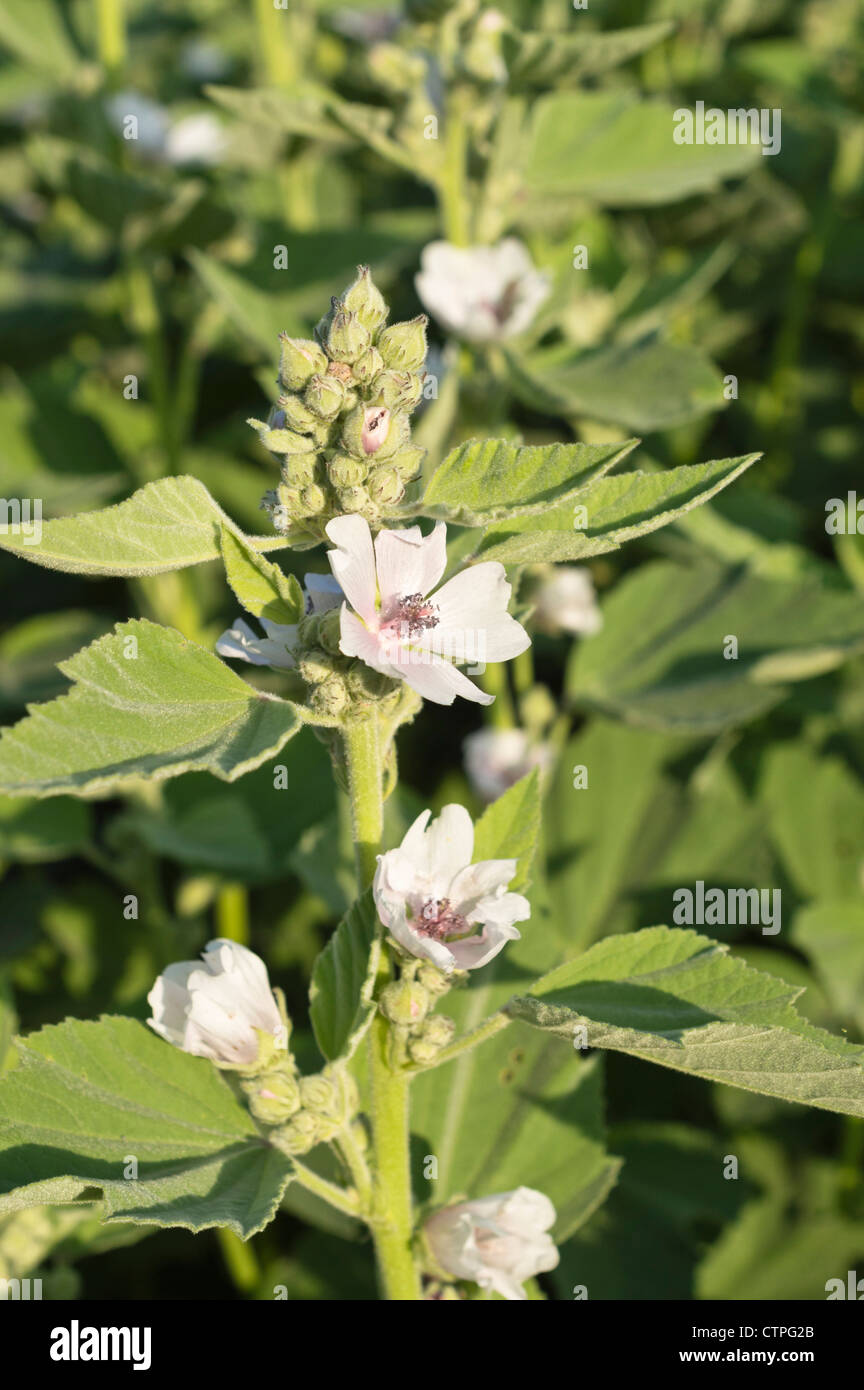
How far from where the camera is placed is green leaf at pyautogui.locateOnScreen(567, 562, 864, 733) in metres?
2.84

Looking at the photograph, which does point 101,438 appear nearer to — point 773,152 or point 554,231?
point 554,231

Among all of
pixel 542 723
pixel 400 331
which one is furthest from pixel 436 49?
→ pixel 400 331

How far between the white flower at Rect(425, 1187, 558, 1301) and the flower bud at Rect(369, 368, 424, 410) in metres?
1.02

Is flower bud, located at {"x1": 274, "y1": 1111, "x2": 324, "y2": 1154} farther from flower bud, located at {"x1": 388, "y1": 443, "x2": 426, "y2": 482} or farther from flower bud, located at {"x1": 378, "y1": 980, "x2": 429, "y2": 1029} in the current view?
flower bud, located at {"x1": 388, "y1": 443, "x2": 426, "y2": 482}

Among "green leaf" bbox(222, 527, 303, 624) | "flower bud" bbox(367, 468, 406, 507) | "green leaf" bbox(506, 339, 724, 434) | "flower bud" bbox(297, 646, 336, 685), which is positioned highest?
"green leaf" bbox(506, 339, 724, 434)

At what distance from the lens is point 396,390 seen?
1.44 meters

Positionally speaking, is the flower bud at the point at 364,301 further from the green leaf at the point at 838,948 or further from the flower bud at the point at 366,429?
the green leaf at the point at 838,948

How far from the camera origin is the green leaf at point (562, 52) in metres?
2.64

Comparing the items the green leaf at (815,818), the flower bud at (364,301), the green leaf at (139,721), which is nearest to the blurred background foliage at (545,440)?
the green leaf at (815,818)

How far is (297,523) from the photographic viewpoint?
58.7 inches

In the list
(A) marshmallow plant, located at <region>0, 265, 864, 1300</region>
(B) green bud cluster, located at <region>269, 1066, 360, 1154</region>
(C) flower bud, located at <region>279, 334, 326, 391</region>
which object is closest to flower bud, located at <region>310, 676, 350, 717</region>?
(A) marshmallow plant, located at <region>0, 265, 864, 1300</region>

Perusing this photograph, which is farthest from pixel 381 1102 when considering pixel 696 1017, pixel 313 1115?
pixel 696 1017

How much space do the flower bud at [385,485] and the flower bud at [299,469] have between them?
68 mm
